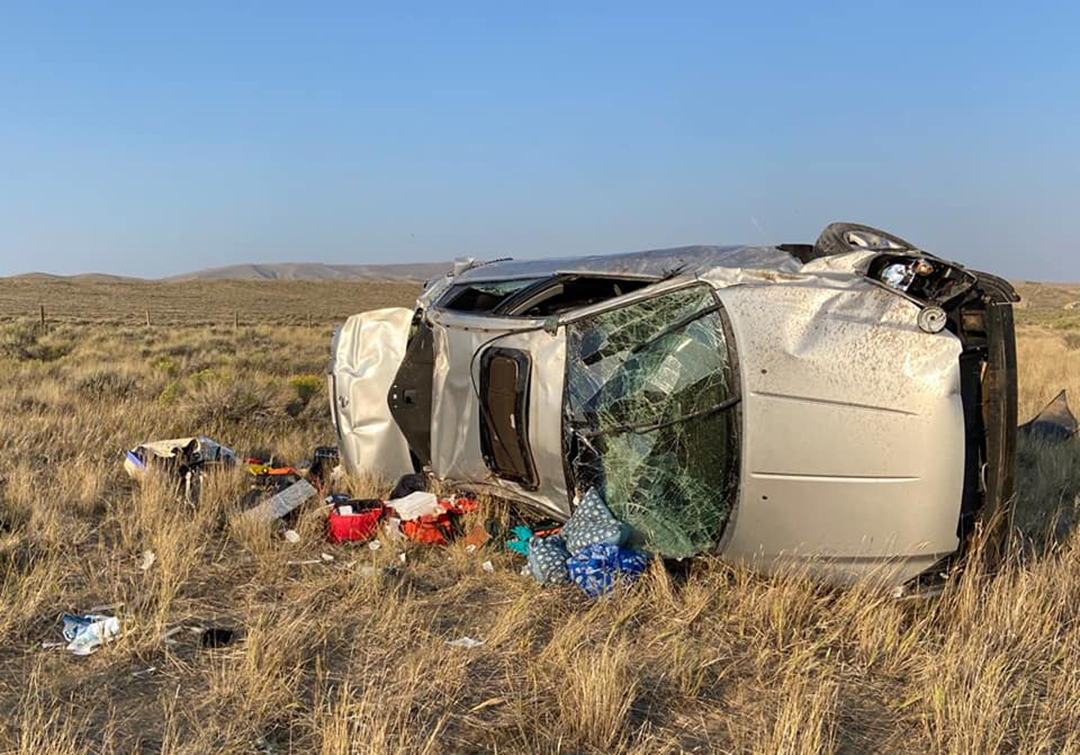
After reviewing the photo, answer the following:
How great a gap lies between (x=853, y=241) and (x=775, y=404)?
3.35 ft

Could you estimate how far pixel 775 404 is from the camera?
3438 mm

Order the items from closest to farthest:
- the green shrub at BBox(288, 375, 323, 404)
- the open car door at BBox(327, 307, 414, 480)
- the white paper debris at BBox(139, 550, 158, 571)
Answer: the white paper debris at BBox(139, 550, 158, 571) → the open car door at BBox(327, 307, 414, 480) → the green shrub at BBox(288, 375, 323, 404)

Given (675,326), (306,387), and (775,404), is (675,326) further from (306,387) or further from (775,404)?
(306,387)

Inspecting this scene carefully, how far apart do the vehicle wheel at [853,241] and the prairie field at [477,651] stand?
1.51 m

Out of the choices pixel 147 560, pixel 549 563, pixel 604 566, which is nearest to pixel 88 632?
pixel 147 560

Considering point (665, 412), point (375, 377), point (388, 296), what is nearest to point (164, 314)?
point (388, 296)

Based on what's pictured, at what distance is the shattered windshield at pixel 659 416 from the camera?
3.72m

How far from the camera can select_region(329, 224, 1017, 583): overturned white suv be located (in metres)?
3.32

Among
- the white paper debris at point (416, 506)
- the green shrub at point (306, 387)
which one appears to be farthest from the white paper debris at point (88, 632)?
the green shrub at point (306, 387)

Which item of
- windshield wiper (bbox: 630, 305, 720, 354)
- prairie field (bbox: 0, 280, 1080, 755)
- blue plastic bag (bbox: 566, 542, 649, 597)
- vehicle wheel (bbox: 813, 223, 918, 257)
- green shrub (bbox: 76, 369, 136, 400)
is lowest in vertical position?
prairie field (bbox: 0, 280, 1080, 755)

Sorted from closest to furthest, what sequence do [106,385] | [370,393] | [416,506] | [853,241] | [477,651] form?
[477,651], [853,241], [416,506], [370,393], [106,385]

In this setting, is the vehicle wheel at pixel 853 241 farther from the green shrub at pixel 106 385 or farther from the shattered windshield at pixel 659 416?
the green shrub at pixel 106 385

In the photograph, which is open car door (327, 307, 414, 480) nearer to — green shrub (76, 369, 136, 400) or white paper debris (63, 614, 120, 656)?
white paper debris (63, 614, 120, 656)

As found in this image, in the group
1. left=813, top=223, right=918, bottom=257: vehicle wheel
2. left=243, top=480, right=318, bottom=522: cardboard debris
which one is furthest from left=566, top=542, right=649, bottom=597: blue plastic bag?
left=243, top=480, right=318, bottom=522: cardboard debris
